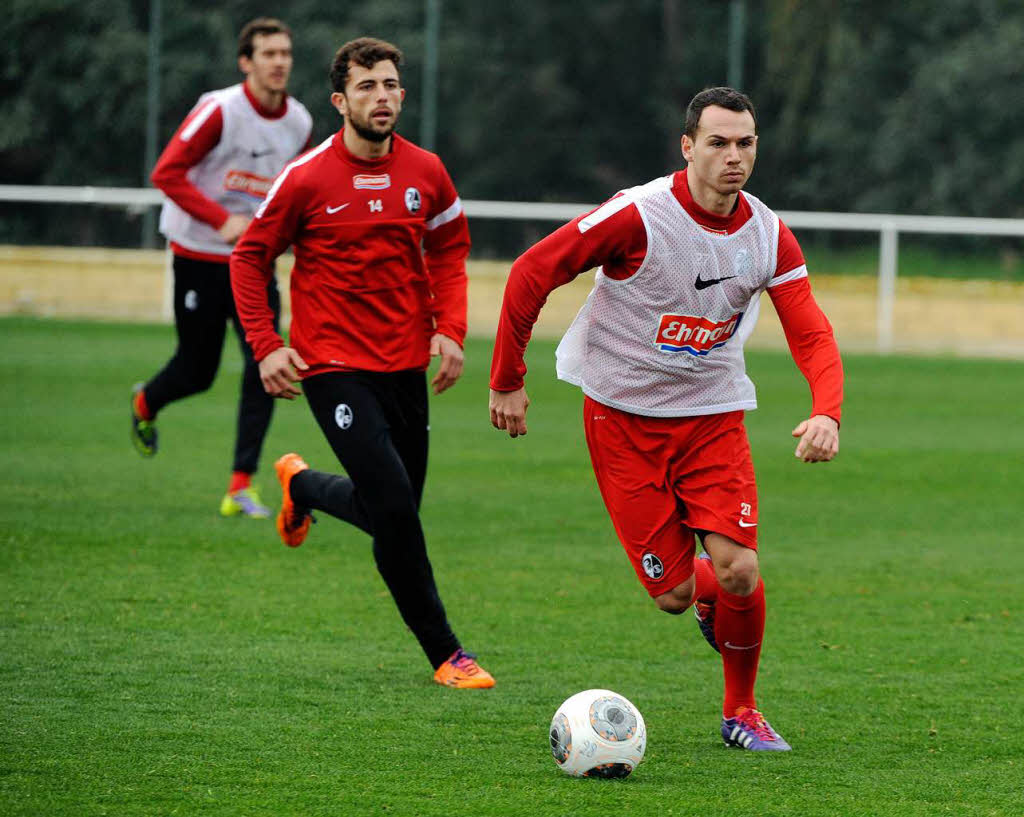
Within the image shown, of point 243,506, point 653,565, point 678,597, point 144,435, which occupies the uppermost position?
point 653,565

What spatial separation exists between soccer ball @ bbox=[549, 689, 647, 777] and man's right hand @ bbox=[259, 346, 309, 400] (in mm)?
1766

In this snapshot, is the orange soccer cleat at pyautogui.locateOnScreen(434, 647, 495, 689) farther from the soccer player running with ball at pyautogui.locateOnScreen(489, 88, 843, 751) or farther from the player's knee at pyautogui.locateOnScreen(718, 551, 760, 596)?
the player's knee at pyautogui.locateOnScreen(718, 551, 760, 596)

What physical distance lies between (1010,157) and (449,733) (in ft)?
120

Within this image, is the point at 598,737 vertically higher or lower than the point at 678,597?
lower

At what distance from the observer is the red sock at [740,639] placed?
216 inches

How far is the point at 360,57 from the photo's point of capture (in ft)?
20.6

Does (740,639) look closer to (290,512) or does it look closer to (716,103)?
(716,103)

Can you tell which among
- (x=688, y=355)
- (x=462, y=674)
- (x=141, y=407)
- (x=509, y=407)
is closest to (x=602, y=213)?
(x=688, y=355)

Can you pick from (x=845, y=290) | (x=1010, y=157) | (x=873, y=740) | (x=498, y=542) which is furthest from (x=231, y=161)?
(x=1010, y=157)

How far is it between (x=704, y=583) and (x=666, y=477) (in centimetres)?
40

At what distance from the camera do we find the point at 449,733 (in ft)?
17.9

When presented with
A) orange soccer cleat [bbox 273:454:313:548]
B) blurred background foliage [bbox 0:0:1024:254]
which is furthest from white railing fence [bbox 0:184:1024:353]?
orange soccer cleat [bbox 273:454:313:548]

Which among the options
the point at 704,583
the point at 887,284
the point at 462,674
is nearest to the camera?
the point at 704,583

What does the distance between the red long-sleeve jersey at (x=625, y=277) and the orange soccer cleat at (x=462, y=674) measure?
1.20m
